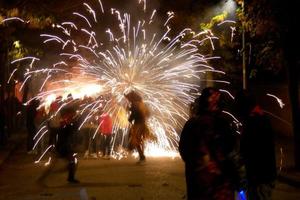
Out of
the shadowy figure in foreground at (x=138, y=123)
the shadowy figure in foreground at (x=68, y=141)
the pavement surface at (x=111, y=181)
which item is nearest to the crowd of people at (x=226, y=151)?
the pavement surface at (x=111, y=181)

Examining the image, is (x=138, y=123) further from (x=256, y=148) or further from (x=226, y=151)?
(x=226, y=151)

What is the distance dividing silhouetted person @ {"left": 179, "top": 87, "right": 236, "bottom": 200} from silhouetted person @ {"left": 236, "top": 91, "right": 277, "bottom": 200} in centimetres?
143

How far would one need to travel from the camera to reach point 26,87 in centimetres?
2691

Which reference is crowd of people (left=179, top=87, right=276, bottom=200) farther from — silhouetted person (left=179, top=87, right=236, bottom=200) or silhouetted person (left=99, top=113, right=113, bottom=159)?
silhouetted person (left=99, top=113, right=113, bottom=159)

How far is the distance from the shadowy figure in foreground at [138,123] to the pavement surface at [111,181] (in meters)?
0.48

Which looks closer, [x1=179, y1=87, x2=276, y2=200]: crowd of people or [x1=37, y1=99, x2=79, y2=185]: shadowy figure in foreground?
[x1=179, y1=87, x2=276, y2=200]: crowd of people

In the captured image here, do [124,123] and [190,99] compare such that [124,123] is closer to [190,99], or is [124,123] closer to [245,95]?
[190,99]

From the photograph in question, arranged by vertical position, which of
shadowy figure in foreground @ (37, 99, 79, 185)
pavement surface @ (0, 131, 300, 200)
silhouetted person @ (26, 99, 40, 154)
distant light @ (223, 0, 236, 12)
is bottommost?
pavement surface @ (0, 131, 300, 200)

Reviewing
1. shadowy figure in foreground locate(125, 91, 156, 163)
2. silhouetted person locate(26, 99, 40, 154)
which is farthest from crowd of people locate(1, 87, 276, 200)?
silhouetted person locate(26, 99, 40, 154)

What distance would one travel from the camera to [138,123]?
17047 mm

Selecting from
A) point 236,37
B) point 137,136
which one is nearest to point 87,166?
point 137,136

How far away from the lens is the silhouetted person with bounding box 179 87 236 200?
19.4 ft

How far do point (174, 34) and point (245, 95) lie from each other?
1647 cm

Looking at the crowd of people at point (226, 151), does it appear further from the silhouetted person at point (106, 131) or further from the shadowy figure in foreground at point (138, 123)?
the silhouetted person at point (106, 131)
